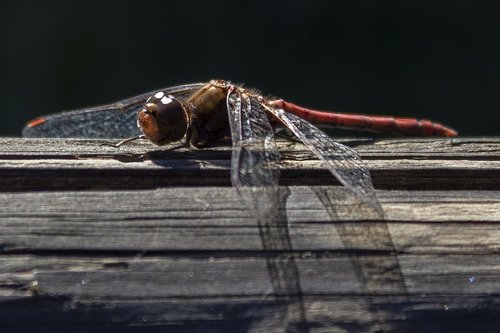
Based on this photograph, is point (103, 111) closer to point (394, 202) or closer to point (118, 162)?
point (118, 162)

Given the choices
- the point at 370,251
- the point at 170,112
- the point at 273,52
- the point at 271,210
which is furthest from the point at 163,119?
the point at 273,52

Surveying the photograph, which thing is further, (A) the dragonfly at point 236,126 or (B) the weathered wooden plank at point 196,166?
(A) the dragonfly at point 236,126

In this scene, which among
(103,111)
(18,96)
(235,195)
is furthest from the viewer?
(18,96)

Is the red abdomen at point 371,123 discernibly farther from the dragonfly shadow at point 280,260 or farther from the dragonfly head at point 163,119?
the dragonfly shadow at point 280,260

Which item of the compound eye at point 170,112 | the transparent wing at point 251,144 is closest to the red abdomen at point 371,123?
the transparent wing at point 251,144

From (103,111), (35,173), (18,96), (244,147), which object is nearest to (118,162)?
(35,173)

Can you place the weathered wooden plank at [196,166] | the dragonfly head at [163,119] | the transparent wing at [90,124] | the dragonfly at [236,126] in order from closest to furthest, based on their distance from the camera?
the weathered wooden plank at [196,166] → the dragonfly at [236,126] → the dragonfly head at [163,119] → the transparent wing at [90,124]

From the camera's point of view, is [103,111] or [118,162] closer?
[118,162]
